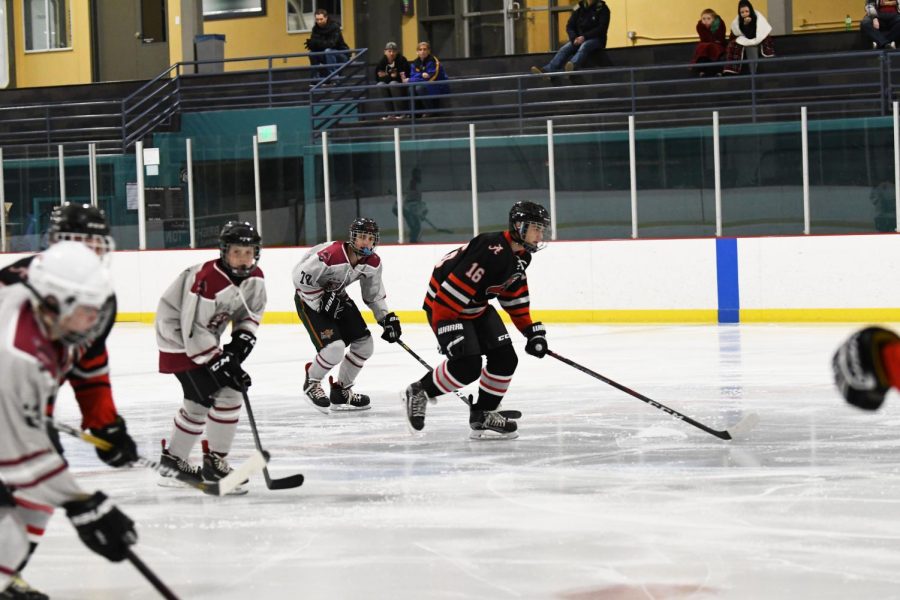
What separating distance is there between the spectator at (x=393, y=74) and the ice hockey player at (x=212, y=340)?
8701 mm

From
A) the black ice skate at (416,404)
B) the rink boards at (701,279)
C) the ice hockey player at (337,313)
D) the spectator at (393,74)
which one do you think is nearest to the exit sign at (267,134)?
the spectator at (393,74)

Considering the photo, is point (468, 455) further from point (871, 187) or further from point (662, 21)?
point (662, 21)

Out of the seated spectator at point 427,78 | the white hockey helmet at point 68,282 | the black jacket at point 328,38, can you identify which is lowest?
the white hockey helmet at point 68,282

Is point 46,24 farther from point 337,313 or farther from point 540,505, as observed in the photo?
point 540,505

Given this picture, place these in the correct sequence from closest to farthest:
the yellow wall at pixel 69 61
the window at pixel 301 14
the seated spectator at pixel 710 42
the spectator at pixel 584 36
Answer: the seated spectator at pixel 710 42 < the spectator at pixel 584 36 < the window at pixel 301 14 < the yellow wall at pixel 69 61

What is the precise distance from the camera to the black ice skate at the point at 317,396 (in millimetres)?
6883

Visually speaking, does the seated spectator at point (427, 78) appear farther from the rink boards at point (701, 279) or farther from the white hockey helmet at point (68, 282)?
the white hockey helmet at point (68, 282)

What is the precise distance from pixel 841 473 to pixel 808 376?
2.76 meters

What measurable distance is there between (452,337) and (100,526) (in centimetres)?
308

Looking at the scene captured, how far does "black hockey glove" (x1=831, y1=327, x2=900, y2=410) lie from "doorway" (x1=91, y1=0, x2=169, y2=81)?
17.5m

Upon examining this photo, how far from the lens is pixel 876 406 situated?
7.89 ft

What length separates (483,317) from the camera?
231 inches

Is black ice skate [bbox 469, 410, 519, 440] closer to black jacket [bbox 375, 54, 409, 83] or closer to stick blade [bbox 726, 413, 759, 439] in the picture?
stick blade [bbox 726, 413, 759, 439]

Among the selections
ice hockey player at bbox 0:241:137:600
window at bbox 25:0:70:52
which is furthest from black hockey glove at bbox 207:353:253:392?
window at bbox 25:0:70:52
